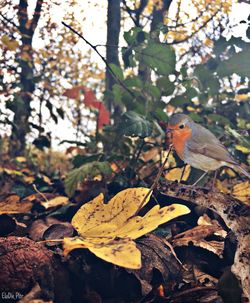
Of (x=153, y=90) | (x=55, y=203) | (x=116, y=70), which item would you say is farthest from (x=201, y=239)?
(x=116, y=70)

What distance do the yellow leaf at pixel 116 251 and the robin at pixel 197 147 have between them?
94 cm

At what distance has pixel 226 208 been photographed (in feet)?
4.08

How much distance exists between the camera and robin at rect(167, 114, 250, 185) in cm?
182

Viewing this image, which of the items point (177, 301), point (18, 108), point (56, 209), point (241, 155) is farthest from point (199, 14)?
point (177, 301)

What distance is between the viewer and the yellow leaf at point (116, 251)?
2.60 feet

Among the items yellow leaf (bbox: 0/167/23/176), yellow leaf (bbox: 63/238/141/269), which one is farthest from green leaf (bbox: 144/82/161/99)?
yellow leaf (bbox: 63/238/141/269)

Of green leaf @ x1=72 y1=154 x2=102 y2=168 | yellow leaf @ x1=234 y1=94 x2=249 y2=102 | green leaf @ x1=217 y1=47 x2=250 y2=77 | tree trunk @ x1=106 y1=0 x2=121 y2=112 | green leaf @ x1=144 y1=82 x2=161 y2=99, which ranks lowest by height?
green leaf @ x1=72 y1=154 x2=102 y2=168

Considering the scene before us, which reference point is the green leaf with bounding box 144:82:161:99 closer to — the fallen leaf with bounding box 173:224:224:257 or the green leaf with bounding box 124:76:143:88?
the green leaf with bounding box 124:76:143:88

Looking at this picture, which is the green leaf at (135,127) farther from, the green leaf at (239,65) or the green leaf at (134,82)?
the green leaf at (239,65)

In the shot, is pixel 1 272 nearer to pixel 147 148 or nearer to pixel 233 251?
pixel 233 251

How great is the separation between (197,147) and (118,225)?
92cm

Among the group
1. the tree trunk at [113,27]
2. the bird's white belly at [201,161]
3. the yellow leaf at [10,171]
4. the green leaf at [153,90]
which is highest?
the tree trunk at [113,27]

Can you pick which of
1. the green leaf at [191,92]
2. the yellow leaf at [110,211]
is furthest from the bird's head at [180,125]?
the yellow leaf at [110,211]

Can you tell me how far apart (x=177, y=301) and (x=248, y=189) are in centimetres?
95
